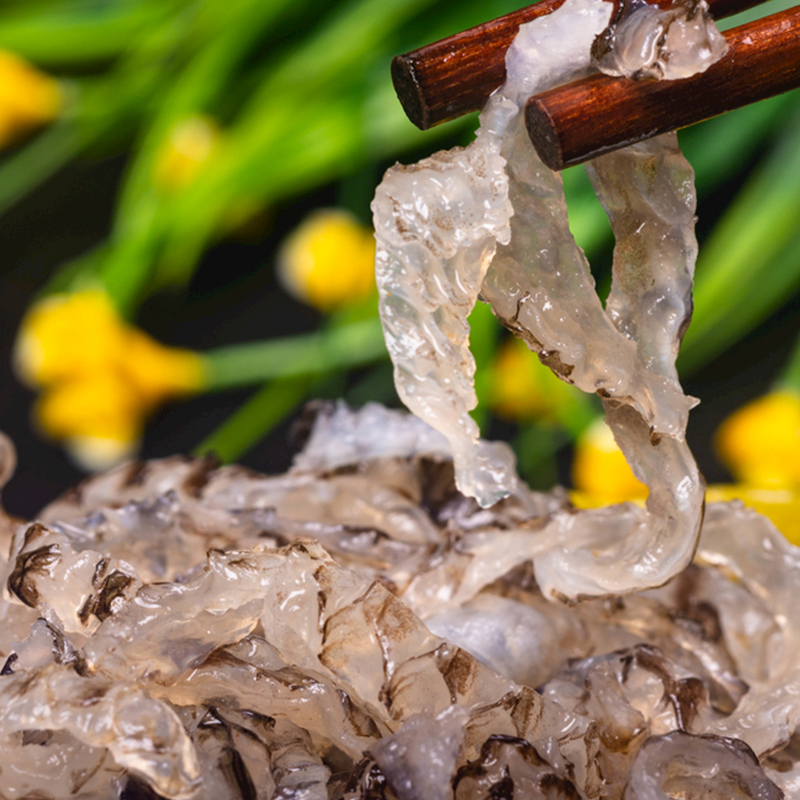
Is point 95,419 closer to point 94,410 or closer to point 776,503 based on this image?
point 94,410

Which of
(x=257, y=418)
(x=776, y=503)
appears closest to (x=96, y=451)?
(x=257, y=418)

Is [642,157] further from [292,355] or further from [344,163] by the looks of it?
[344,163]

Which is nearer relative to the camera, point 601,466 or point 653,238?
point 653,238

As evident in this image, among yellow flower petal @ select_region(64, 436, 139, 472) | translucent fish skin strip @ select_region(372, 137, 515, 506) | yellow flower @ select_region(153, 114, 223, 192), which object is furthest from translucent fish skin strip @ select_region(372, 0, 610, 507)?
yellow flower @ select_region(153, 114, 223, 192)

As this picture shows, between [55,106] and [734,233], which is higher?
[55,106]

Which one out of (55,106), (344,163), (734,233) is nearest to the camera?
(734,233)

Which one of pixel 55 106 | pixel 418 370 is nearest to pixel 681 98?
pixel 418 370
